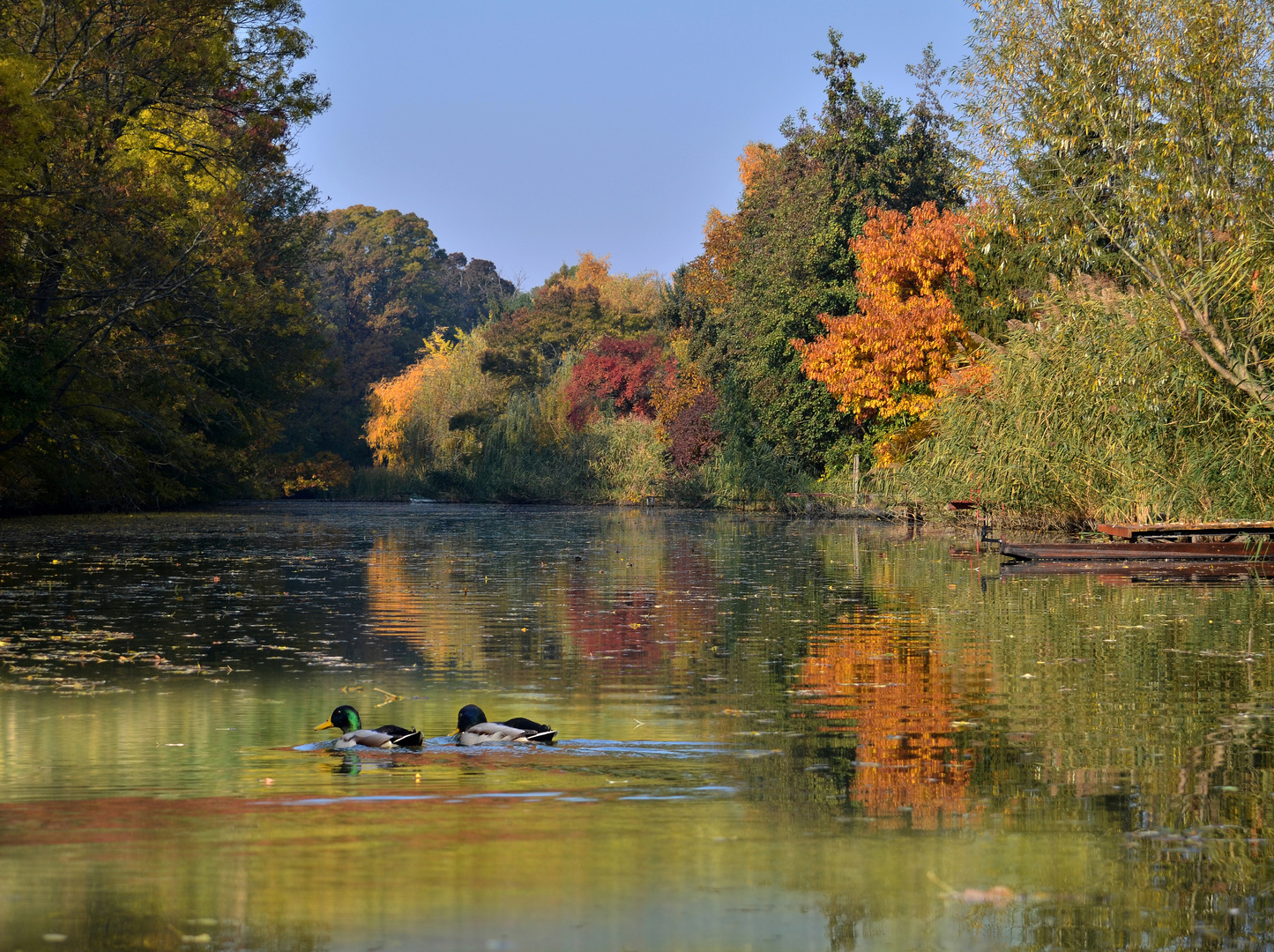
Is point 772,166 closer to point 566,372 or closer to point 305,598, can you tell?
point 566,372

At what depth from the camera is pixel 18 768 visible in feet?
23.5

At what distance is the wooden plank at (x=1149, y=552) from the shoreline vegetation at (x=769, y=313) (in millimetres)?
664

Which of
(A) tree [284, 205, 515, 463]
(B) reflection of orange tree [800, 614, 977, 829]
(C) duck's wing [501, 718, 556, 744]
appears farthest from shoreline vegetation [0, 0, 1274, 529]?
(C) duck's wing [501, 718, 556, 744]

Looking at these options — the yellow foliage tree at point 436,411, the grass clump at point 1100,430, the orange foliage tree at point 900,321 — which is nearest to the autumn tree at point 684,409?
the yellow foliage tree at point 436,411

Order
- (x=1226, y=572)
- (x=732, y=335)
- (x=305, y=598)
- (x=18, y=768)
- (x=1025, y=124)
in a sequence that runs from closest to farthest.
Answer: (x=18, y=768)
(x=305, y=598)
(x=1226, y=572)
(x=1025, y=124)
(x=732, y=335)

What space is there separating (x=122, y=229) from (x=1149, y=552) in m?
22.8

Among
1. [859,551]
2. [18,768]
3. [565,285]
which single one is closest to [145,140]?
[859,551]

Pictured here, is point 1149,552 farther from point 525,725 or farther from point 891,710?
point 525,725

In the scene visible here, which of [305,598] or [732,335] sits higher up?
[732,335]

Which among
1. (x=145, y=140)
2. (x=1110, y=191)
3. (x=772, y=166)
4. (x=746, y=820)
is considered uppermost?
(x=772, y=166)

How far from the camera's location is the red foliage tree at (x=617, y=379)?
6250 centimetres

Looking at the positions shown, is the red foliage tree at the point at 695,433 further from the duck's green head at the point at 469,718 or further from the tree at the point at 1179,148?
the duck's green head at the point at 469,718

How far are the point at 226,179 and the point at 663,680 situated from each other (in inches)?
1345

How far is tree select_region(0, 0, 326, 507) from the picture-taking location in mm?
28047
